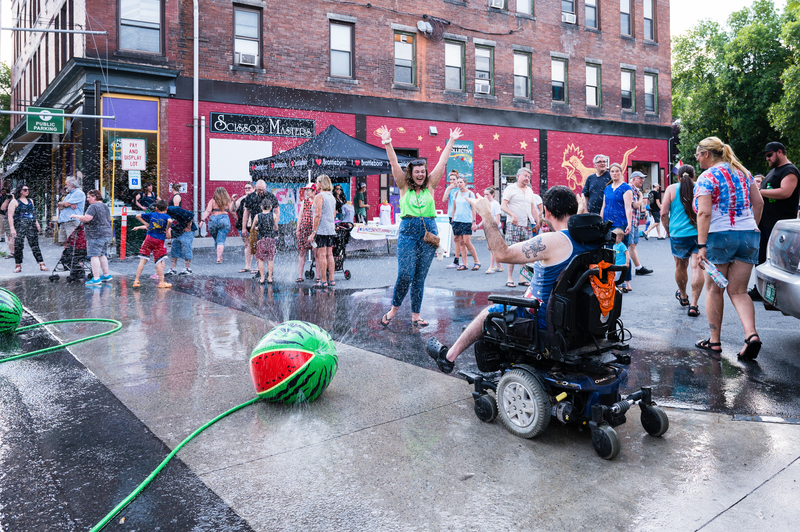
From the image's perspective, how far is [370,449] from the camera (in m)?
3.53

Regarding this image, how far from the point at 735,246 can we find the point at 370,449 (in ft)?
12.4

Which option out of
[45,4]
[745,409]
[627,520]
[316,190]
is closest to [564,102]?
[316,190]

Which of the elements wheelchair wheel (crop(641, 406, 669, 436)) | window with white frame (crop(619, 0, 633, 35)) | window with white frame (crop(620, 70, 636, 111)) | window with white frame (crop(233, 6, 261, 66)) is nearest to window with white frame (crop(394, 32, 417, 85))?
window with white frame (crop(233, 6, 261, 66))

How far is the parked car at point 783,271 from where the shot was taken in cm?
530

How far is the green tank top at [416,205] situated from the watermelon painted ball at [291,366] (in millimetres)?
2642

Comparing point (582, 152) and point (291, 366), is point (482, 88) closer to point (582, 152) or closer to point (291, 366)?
point (582, 152)

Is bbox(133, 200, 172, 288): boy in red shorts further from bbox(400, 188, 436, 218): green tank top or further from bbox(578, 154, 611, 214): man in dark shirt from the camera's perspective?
bbox(578, 154, 611, 214): man in dark shirt

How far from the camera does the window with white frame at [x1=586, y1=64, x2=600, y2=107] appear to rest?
27141 millimetres

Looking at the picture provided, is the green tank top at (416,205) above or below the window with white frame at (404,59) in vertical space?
below

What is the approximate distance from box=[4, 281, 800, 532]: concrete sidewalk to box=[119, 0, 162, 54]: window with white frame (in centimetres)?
1621

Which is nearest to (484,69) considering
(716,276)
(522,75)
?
(522,75)

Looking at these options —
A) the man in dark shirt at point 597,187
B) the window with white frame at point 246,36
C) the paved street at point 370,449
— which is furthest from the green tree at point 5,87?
the paved street at point 370,449

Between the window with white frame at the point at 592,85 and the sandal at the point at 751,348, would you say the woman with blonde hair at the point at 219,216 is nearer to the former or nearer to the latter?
the sandal at the point at 751,348

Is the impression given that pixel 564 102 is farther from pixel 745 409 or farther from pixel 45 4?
pixel 745 409
